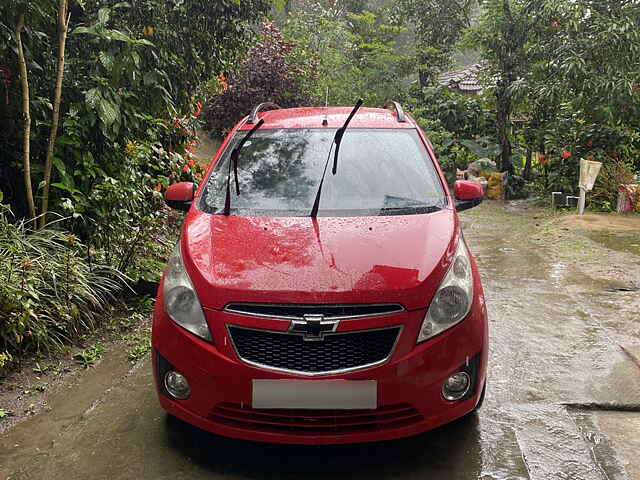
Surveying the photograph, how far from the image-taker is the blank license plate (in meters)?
2.49

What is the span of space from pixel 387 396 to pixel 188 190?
6.29 feet

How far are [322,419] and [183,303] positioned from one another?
0.77 meters

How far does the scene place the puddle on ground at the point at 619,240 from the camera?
7582 mm

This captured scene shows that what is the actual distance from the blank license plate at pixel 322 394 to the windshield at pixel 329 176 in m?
1.04

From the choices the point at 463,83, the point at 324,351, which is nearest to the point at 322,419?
the point at 324,351

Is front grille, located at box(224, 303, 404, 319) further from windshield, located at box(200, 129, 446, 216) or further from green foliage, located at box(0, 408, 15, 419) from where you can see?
green foliage, located at box(0, 408, 15, 419)

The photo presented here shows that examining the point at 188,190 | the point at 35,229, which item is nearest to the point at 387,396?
the point at 188,190

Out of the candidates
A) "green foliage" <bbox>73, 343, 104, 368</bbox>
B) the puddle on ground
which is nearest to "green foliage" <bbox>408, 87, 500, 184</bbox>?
the puddle on ground

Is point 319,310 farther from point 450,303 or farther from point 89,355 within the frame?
point 89,355

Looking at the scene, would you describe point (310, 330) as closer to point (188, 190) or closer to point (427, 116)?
point (188, 190)

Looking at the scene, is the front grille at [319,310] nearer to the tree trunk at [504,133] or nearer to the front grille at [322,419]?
the front grille at [322,419]

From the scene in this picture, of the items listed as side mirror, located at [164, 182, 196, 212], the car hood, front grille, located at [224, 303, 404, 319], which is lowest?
front grille, located at [224, 303, 404, 319]

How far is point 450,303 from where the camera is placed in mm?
2707

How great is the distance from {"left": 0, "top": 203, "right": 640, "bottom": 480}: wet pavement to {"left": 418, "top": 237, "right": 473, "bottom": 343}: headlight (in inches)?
25.6
